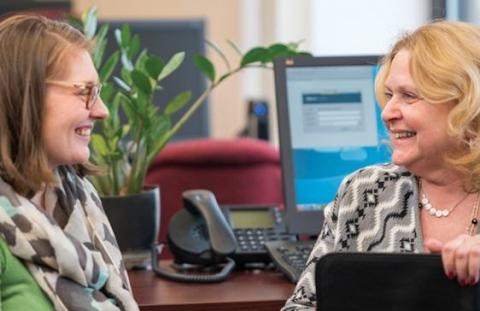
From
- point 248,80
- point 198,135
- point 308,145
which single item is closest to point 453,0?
point 308,145

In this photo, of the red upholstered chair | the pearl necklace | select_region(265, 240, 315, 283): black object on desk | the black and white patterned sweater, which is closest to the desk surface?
select_region(265, 240, 315, 283): black object on desk

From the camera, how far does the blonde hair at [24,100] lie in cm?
155

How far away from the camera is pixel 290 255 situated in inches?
81.3

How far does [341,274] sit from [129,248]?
0.86 m

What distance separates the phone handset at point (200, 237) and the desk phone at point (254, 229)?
0.04 m

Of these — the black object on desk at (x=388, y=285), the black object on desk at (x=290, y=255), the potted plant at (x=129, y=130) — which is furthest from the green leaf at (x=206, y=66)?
the black object on desk at (x=388, y=285)

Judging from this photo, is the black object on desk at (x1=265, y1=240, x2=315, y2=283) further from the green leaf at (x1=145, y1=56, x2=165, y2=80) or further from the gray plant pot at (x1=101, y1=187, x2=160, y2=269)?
the green leaf at (x1=145, y1=56, x2=165, y2=80)

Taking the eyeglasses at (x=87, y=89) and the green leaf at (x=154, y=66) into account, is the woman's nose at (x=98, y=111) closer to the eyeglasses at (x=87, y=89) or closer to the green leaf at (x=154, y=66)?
the eyeglasses at (x=87, y=89)

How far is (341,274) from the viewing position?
1352 mm

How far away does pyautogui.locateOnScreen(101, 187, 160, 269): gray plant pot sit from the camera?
2.10m

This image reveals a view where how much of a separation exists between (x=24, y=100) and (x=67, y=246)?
0.75 feet

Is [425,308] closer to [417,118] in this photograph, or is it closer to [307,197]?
[417,118]

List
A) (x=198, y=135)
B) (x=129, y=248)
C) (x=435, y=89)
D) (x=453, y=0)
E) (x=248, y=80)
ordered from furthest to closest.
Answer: (x=248, y=80) → (x=198, y=135) → (x=453, y=0) → (x=129, y=248) → (x=435, y=89)

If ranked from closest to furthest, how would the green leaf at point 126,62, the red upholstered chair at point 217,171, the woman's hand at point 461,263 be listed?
the woman's hand at point 461,263 < the green leaf at point 126,62 < the red upholstered chair at point 217,171
